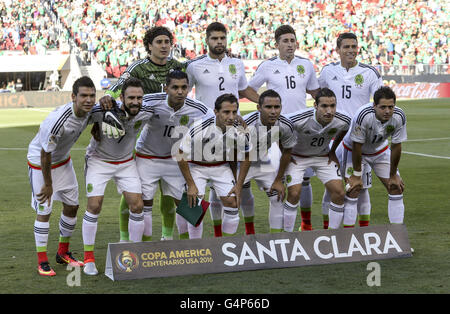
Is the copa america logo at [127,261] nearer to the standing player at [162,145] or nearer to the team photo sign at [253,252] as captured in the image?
the team photo sign at [253,252]

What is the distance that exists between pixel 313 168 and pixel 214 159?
49.0 inches

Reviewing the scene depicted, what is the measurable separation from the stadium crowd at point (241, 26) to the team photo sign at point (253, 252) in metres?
29.7

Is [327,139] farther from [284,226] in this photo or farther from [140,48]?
[140,48]

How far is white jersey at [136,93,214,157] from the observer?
276 inches

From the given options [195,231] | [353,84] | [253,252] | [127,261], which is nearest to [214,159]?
[195,231]

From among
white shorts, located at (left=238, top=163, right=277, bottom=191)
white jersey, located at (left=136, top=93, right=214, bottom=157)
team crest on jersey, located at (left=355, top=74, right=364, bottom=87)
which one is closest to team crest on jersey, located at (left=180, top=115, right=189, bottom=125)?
white jersey, located at (left=136, top=93, right=214, bottom=157)

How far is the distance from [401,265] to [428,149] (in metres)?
10.2

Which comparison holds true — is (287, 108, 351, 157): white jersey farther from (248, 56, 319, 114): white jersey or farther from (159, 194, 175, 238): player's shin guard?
(159, 194, 175, 238): player's shin guard

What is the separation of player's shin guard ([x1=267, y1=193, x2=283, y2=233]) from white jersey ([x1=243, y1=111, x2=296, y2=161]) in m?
0.55

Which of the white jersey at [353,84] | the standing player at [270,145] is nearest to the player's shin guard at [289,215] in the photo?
the standing player at [270,145]

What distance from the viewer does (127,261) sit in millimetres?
6078

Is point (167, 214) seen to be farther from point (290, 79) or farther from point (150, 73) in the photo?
point (290, 79)

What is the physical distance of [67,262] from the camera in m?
6.85
